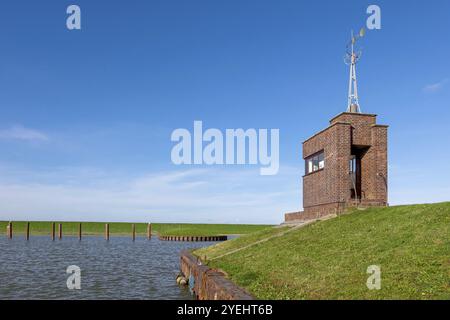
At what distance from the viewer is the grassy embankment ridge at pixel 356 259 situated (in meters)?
10.8

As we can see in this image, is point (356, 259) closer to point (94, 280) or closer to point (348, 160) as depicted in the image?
point (348, 160)

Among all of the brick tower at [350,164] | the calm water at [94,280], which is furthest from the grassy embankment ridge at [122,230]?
the brick tower at [350,164]

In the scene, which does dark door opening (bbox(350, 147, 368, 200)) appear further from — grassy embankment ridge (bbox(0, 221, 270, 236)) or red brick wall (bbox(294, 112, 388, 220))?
grassy embankment ridge (bbox(0, 221, 270, 236))

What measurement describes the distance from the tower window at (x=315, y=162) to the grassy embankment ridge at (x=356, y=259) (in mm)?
7522

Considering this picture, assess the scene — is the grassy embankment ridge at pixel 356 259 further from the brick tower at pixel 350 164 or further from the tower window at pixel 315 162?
the tower window at pixel 315 162

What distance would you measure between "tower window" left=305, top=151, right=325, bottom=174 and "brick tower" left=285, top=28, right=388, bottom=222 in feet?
0.24

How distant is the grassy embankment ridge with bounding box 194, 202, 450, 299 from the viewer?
10.8 meters

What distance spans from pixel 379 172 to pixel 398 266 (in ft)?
53.6

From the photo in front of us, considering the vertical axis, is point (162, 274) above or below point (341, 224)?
below

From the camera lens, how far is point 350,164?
27.5 m

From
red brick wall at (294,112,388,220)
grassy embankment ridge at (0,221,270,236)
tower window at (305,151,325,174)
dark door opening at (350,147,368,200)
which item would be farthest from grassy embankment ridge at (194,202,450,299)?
grassy embankment ridge at (0,221,270,236)
